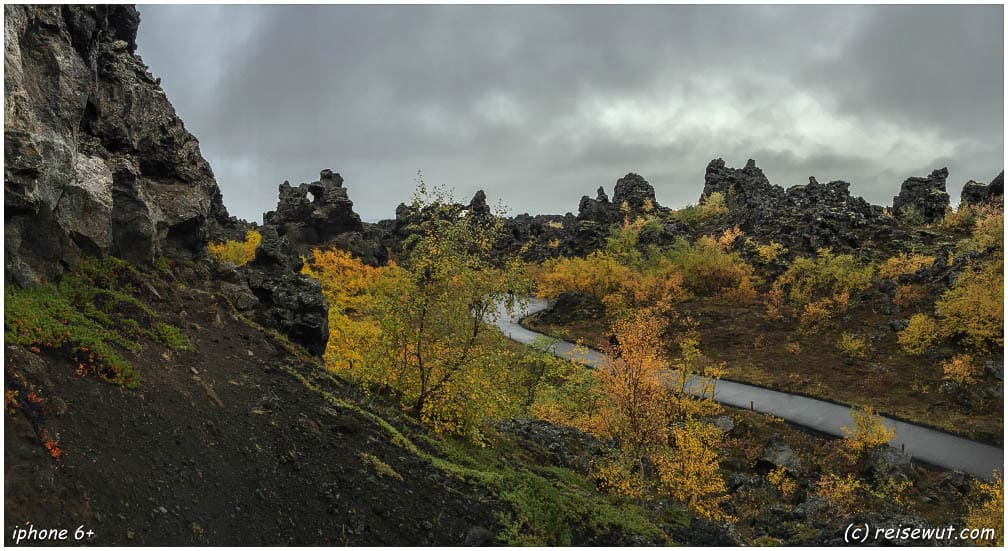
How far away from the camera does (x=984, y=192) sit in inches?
3184

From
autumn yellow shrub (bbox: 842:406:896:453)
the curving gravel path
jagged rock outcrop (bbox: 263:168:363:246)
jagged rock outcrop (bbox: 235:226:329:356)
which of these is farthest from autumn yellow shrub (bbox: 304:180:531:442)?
jagged rock outcrop (bbox: 263:168:363:246)

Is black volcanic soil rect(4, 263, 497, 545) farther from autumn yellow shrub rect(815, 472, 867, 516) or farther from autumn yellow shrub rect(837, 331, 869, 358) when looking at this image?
autumn yellow shrub rect(837, 331, 869, 358)

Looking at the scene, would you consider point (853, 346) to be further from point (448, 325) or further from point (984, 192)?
point (984, 192)

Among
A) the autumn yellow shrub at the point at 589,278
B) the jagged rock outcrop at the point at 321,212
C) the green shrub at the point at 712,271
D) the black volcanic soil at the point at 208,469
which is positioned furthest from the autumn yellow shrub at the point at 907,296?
the jagged rock outcrop at the point at 321,212

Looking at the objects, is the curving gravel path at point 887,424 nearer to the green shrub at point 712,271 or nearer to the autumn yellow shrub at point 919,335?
the autumn yellow shrub at point 919,335

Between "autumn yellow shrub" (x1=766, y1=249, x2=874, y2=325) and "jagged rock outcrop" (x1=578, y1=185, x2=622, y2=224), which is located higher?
"jagged rock outcrop" (x1=578, y1=185, x2=622, y2=224)

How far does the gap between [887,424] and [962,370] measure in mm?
8909

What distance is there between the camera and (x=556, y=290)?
265ft

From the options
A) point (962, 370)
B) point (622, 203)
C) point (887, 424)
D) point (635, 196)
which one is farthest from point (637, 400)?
point (635, 196)

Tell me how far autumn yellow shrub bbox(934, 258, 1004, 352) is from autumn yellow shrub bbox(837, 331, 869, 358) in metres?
6.09

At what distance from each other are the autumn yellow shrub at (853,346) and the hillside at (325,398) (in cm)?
327

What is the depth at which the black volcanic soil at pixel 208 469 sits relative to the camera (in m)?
8.07

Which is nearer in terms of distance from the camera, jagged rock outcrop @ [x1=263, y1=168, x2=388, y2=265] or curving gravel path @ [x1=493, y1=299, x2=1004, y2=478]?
curving gravel path @ [x1=493, y1=299, x2=1004, y2=478]

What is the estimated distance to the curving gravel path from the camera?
2797 centimetres
